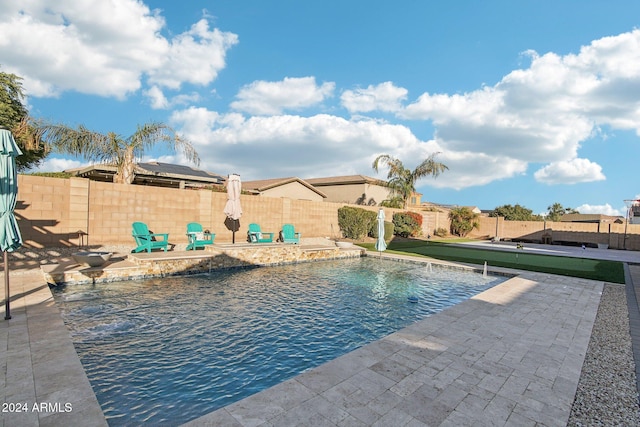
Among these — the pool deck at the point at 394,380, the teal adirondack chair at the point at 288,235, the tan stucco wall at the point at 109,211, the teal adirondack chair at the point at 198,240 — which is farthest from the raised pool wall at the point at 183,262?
the tan stucco wall at the point at 109,211

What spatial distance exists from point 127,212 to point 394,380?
39.9 ft

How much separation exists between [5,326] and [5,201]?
1842mm

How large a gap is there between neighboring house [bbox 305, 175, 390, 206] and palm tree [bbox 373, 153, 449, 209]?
208 inches

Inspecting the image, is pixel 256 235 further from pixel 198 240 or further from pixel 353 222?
pixel 353 222

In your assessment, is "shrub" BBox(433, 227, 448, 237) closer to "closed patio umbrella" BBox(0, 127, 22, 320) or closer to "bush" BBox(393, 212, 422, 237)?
"bush" BBox(393, 212, 422, 237)

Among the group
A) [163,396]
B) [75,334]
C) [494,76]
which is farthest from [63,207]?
[494,76]

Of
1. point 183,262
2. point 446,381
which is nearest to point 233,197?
point 183,262

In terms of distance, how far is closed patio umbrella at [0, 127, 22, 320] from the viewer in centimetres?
452

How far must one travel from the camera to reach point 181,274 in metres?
9.66

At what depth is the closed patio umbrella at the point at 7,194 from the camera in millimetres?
4516

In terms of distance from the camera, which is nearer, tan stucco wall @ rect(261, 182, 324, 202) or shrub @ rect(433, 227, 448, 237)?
tan stucco wall @ rect(261, 182, 324, 202)

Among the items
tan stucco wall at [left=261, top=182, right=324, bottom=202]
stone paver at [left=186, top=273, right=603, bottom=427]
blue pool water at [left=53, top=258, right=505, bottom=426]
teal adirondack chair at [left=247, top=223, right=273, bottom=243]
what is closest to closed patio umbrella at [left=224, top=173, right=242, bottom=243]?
teal adirondack chair at [left=247, top=223, right=273, bottom=243]

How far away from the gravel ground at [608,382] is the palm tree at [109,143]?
624 inches

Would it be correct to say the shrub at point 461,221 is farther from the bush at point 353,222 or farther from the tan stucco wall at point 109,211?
the tan stucco wall at point 109,211
